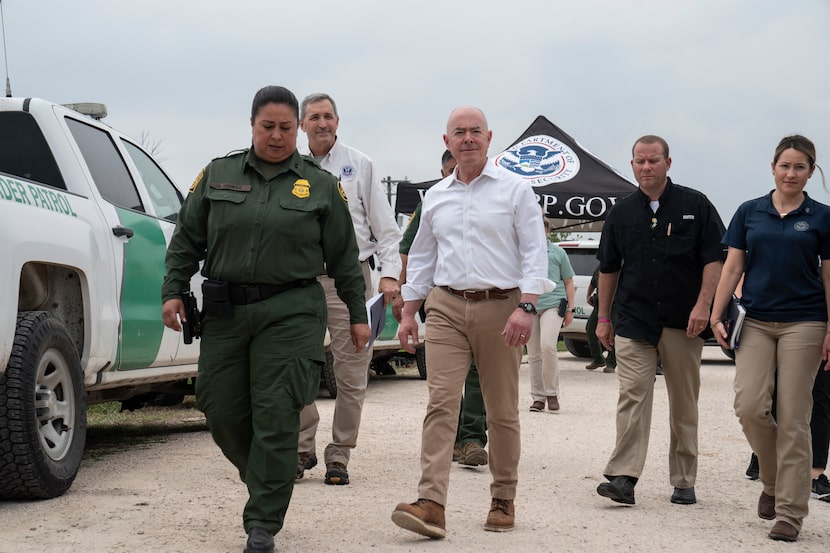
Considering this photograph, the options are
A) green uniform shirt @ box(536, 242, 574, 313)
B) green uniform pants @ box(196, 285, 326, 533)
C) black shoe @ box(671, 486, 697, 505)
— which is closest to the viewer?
green uniform pants @ box(196, 285, 326, 533)

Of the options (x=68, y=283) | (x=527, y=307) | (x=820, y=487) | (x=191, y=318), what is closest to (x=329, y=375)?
(x=68, y=283)

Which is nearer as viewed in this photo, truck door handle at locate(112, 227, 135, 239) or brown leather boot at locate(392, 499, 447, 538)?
brown leather boot at locate(392, 499, 447, 538)

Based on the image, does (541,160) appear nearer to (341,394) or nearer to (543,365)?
(543,365)

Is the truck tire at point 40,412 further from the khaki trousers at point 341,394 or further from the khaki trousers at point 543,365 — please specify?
the khaki trousers at point 543,365

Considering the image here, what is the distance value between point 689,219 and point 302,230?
2.54 m

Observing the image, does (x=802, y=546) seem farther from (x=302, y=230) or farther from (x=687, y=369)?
(x=302, y=230)

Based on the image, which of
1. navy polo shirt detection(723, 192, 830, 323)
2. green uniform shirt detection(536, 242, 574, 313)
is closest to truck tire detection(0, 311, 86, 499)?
navy polo shirt detection(723, 192, 830, 323)

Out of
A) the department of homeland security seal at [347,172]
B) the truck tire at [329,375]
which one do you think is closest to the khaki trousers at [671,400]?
the department of homeland security seal at [347,172]

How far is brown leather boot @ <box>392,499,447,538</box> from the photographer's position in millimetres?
5086

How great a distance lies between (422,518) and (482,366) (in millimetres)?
833

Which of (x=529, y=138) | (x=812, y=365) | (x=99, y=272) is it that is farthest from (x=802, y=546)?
(x=529, y=138)

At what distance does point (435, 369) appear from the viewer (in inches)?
218

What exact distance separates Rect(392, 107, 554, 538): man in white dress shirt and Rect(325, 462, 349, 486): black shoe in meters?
1.31

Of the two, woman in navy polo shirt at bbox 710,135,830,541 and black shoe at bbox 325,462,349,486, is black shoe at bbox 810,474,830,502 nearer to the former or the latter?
woman in navy polo shirt at bbox 710,135,830,541
